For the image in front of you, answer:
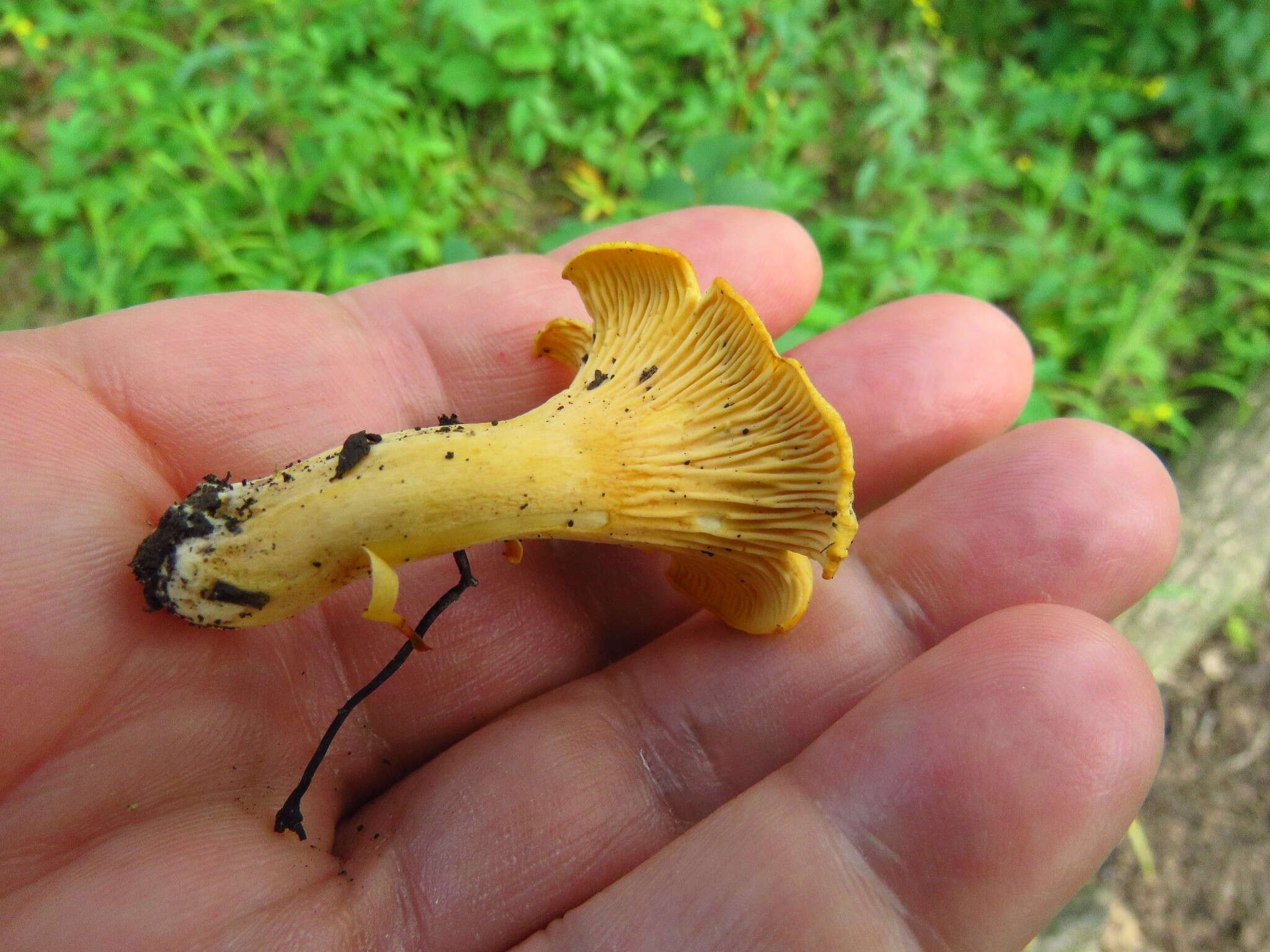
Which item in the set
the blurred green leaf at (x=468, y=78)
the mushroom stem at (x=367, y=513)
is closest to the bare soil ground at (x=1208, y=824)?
the mushroom stem at (x=367, y=513)

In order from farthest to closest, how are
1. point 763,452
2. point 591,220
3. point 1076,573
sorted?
1. point 591,220
2. point 1076,573
3. point 763,452

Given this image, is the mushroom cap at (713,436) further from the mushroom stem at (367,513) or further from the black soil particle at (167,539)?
the black soil particle at (167,539)

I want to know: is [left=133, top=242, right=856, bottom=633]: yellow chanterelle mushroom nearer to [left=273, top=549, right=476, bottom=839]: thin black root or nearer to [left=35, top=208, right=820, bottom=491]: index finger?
[left=273, top=549, right=476, bottom=839]: thin black root

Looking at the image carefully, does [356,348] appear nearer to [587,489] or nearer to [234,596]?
[234,596]

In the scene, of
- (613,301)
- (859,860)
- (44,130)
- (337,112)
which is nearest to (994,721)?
(859,860)

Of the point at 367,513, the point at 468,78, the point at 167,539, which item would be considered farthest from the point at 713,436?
the point at 468,78

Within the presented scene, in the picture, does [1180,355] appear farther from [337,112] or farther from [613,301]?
[337,112]

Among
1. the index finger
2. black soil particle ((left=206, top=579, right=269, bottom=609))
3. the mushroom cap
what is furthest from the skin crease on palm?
the mushroom cap
